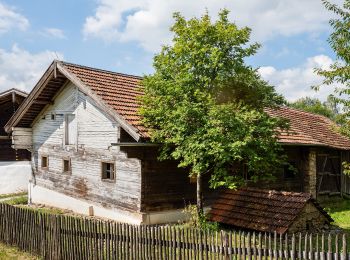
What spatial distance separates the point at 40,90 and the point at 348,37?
12.8 metres

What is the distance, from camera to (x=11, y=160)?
988 inches

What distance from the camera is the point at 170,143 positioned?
12148 mm

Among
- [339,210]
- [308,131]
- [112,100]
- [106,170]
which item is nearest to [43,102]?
[106,170]

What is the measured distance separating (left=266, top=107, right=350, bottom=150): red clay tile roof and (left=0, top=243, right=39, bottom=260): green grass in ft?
35.2

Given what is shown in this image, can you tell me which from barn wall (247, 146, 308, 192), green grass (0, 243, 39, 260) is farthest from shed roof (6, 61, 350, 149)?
green grass (0, 243, 39, 260)

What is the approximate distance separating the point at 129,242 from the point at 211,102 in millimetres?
4631

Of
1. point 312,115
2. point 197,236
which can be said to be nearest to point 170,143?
point 197,236

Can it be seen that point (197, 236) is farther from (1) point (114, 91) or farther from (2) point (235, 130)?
(1) point (114, 91)

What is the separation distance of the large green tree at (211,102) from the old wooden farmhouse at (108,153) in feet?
5.03

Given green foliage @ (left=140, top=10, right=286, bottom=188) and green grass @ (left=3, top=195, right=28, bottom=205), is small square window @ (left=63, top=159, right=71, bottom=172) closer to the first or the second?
green grass @ (left=3, top=195, right=28, bottom=205)

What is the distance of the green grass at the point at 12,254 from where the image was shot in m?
9.96

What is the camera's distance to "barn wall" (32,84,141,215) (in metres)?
14.1

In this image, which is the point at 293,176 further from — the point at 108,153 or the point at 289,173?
the point at 108,153

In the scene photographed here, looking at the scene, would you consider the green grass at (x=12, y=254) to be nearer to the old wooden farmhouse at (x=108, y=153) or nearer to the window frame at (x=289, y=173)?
the old wooden farmhouse at (x=108, y=153)
